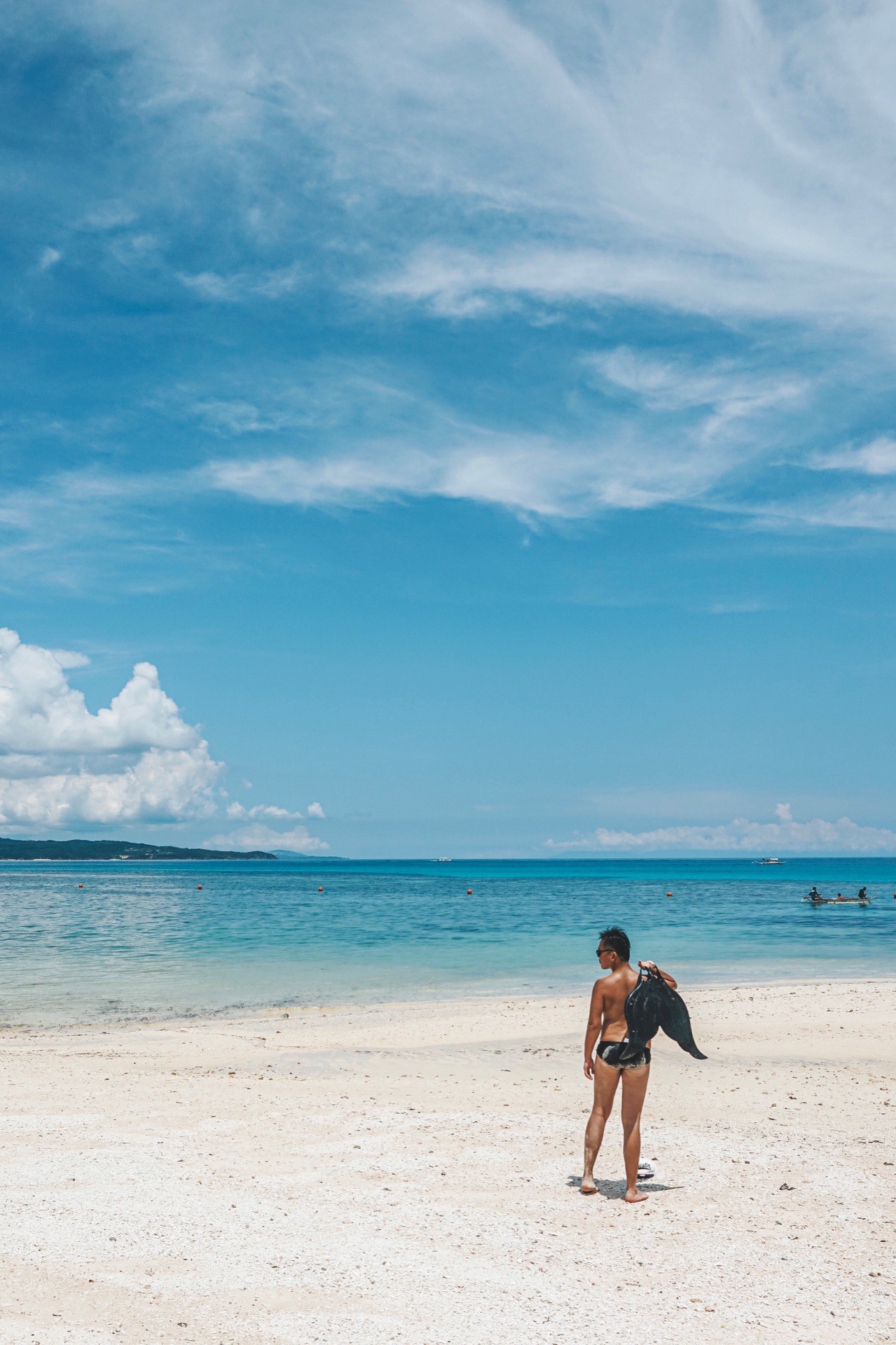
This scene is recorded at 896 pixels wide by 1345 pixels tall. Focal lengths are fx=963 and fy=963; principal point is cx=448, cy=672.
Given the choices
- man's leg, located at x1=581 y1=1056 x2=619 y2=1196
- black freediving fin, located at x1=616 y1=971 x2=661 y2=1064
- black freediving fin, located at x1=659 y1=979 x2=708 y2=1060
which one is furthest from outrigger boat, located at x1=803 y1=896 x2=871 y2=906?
black freediving fin, located at x1=616 y1=971 x2=661 y2=1064

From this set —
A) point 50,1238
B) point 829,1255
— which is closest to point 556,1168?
point 829,1255

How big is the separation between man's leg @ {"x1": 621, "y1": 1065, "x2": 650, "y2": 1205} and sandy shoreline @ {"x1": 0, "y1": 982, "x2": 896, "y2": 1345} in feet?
0.54

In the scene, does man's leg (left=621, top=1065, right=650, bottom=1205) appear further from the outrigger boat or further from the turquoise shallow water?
the outrigger boat

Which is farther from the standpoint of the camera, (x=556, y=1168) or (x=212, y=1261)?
(x=556, y=1168)

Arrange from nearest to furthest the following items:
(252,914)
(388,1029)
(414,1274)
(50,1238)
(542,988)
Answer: (414,1274) → (50,1238) → (388,1029) → (542,988) → (252,914)

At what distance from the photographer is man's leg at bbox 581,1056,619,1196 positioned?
309 inches

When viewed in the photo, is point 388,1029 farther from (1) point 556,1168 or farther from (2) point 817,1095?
(1) point 556,1168

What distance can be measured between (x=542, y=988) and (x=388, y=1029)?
24.8 ft

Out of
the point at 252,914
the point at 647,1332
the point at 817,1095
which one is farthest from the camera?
the point at 252,914

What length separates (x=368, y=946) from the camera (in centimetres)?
3466

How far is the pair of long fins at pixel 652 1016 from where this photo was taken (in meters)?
7.50

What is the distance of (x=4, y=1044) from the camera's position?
16.1 m

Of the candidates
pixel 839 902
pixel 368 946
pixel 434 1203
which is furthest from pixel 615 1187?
pixel 839 902

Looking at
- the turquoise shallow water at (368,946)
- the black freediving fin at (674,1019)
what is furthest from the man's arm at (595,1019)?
the turquoise shallow water at (368,946)
